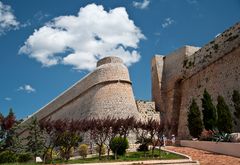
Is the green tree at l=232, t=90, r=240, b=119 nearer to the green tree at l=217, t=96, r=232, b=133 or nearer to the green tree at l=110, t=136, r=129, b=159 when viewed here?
the green tree at l=217, t=96, r=232, b=133

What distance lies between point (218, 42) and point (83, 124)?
1312cm

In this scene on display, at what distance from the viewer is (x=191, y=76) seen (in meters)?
28.3

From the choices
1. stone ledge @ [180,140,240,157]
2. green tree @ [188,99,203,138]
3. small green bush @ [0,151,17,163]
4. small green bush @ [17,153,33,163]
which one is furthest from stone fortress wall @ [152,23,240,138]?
small green bush @ [0,151,17,163]

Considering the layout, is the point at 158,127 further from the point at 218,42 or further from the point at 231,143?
the point at 218,42

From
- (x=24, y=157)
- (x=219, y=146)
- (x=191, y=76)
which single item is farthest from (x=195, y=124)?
(x=24, y=157)

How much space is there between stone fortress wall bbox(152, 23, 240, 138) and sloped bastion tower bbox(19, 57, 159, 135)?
2.55m

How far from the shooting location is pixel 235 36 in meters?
22.8

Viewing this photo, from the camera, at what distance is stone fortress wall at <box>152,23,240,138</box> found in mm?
23219

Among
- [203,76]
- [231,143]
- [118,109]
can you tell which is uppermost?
[203,76]

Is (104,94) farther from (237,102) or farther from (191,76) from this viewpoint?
(237,102)

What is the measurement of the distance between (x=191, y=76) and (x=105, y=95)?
26.6ft

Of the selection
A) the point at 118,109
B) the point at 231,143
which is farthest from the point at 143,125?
the point at 118,109

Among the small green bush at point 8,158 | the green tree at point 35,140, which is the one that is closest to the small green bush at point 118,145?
the green tree at point 35,140

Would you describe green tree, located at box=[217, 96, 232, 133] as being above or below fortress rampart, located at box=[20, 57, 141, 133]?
below
